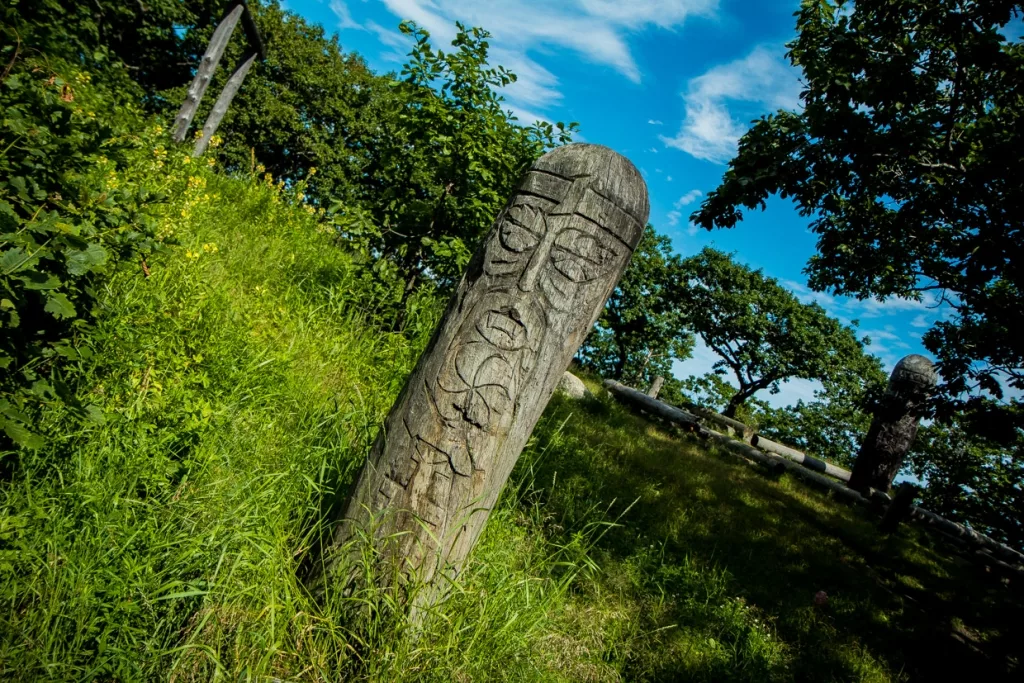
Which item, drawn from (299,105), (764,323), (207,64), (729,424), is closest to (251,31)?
(207,64)

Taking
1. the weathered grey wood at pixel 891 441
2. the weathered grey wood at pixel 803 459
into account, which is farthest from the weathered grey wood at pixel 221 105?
the weathered grey wood at pixel 891 441

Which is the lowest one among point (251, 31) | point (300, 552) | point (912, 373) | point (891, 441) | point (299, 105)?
point (300, 552)

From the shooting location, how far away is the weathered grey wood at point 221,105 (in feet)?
26.8

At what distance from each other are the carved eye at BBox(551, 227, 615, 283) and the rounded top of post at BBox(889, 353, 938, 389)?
1062 centimetres

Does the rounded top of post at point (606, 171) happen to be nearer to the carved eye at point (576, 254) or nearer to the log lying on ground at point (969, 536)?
the carved eye at point (576, 254)

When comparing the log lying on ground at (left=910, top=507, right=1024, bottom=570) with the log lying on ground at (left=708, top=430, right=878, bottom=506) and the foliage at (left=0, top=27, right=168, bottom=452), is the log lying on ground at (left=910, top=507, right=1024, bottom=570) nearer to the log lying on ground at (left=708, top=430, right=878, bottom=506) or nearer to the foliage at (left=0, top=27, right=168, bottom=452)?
the log lying on ground at (left=708, top=430, right=878, bottom=506)

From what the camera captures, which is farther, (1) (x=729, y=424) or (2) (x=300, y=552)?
(1) (x=729, y=424)

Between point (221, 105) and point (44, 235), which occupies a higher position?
point (221, 105)

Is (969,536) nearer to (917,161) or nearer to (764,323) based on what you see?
(917,161)

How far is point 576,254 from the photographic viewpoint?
77.2 inches

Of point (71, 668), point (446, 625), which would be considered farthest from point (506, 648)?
point (71, 668)

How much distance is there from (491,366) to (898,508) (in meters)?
8.09

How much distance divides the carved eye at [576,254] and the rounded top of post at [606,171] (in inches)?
6.9

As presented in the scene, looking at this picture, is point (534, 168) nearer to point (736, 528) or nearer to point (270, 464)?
point (270, 464)
